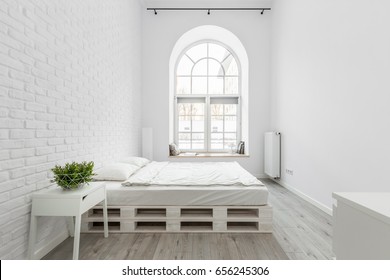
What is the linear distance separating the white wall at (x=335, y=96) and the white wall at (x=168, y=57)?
25.3 inches

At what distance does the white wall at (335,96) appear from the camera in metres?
1.99

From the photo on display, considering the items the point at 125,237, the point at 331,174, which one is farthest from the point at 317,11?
the point at 125,237

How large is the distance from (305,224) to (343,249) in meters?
1.61

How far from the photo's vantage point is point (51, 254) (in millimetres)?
1835

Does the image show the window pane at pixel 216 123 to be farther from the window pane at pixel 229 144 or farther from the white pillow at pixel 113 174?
the white pillow at pixel 113 174

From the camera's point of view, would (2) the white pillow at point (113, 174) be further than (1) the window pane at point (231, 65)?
No

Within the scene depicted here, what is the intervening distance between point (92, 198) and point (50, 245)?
0.57m

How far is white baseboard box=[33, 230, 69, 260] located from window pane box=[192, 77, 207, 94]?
4.04m

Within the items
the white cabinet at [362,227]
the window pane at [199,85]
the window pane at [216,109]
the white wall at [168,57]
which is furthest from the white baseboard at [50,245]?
the window pane at [199,85]

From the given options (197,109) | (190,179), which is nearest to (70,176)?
(190,179)

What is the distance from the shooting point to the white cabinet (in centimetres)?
80

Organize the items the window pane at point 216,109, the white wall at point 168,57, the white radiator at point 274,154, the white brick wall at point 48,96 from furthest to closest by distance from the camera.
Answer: the window pane at point 216,109 → the white wall at point 168,57 → the white radiator at point 274,154 → the white brick wall at point 48,96

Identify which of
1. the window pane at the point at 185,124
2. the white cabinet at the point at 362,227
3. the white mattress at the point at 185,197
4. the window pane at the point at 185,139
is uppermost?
the window pane at the point at 185,124

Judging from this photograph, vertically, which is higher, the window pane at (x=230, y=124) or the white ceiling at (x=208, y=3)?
the white ceiling at (x=208, y=3)
